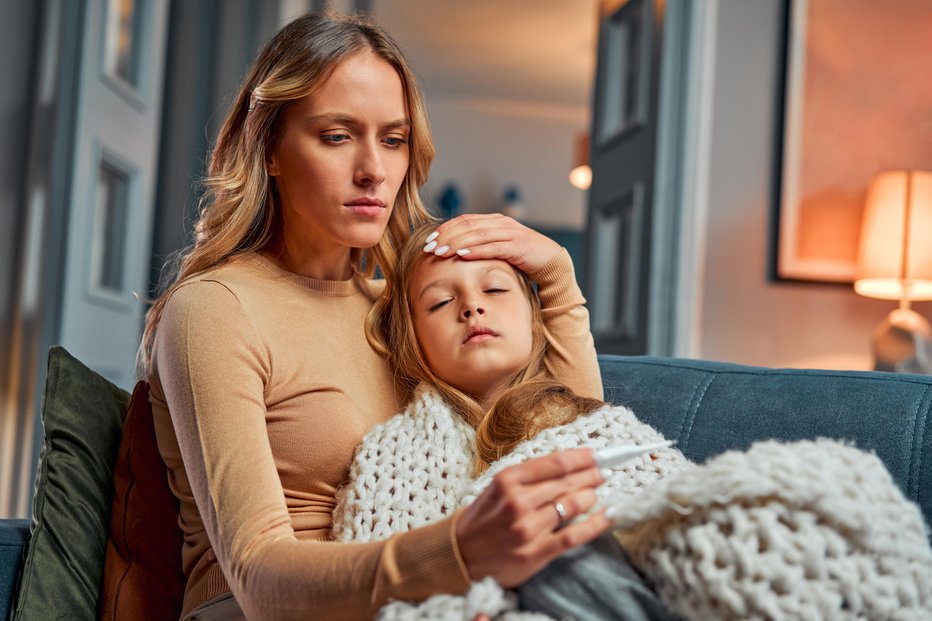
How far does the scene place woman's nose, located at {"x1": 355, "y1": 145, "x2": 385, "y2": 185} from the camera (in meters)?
1.25

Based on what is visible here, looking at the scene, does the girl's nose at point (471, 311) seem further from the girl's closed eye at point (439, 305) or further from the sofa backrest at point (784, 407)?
the sofa backrest at point (784, 407)

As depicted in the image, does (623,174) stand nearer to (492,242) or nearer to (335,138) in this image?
(492,242)

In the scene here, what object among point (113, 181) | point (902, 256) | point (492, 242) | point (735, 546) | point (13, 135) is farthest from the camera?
point (902, 256)

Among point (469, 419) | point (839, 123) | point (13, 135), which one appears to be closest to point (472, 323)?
point (469, 419)

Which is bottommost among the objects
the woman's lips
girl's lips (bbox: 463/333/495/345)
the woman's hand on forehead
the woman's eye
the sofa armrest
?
the sofa armrest

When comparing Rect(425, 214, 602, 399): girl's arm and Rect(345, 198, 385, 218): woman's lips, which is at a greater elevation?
Rect(345, 198, 385, 218): woman's lips

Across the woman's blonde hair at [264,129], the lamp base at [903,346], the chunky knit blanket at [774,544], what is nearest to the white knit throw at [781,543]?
the chunky knit blanket at [774,544]

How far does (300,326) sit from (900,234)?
2.15 m

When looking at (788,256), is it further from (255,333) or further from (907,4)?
(255,333)

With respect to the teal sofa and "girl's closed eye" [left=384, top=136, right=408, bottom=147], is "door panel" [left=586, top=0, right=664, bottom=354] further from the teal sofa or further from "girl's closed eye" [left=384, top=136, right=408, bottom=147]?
"girl's closed eye" [left=384, top=136, right=408, bottom=147]

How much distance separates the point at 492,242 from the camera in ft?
4.49

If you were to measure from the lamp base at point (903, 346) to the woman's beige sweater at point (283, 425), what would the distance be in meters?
1.68

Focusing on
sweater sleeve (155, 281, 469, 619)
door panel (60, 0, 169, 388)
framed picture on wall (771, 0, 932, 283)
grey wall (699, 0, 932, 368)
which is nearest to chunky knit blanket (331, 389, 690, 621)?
sweater sleeve (155, 281, 469, 619)

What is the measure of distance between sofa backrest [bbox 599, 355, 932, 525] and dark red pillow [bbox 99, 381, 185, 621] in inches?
27.0
